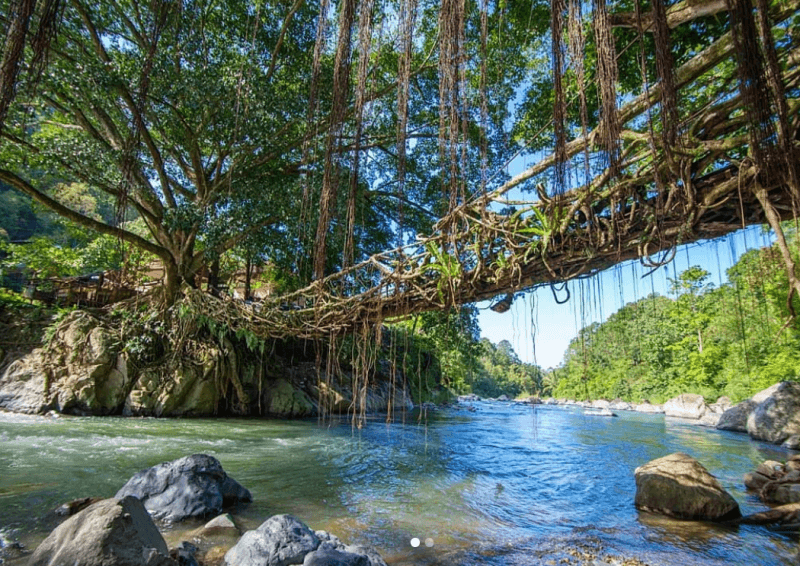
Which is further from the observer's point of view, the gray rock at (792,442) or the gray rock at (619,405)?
the gray rock at (619,405)

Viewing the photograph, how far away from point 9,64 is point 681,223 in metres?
3.25

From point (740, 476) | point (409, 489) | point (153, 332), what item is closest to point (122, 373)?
point (153, 332)

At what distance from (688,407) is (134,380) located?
19963 millimetres

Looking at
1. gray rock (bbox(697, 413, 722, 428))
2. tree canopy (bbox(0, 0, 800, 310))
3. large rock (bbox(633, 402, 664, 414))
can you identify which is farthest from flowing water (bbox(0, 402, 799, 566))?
large rock (bbox(633, 402, 664, 414))

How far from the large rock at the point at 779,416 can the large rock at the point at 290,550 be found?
10.1m

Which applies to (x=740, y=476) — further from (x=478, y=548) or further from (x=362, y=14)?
(x=362, y=14)

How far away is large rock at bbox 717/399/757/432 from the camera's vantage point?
10.8 metres

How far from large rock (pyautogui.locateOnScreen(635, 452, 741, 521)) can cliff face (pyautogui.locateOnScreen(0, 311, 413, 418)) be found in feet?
14.9

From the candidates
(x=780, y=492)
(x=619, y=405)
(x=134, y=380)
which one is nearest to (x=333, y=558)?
(x=780, y=492)

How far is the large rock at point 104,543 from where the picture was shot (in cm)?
186

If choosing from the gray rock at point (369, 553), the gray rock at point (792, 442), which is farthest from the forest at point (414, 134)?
the gray rock at point (792, 442)

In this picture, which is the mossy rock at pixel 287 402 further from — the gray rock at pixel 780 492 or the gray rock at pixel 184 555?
the gray rock at pixel 780 492

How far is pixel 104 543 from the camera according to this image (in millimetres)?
1904

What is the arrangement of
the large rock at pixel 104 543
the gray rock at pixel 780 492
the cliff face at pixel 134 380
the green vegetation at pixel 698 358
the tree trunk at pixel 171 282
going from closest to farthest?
the large rock at pixel 104 543, the gray rock at pixel 780 492, the cliff face at pixel 134 380, the tree trunk at pixel 171 282, the green vegetation at pixel 698 358
